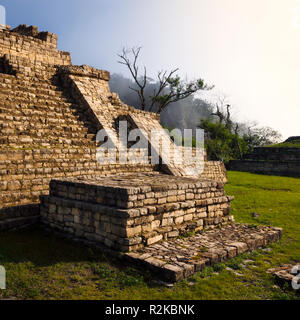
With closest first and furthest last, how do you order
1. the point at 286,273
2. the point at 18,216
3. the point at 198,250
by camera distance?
the point at 286,273 → the point at 198,250 → the point at 18,216

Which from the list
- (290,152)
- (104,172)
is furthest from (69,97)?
(290,152)

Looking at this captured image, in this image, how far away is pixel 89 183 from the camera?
5.70 metres

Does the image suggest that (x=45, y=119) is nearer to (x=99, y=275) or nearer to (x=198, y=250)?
(x=99, y=275)

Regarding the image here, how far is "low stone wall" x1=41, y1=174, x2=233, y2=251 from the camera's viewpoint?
16.2 feet

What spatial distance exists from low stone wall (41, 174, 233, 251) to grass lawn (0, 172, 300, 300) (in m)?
0.37

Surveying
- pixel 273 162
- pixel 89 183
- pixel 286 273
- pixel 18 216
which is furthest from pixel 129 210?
pixel 273 162

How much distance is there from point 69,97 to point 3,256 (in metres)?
7.44

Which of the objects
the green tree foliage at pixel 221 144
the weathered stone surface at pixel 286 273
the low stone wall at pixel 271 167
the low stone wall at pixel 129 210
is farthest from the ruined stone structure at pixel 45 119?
the green tree foliage at pixel 221 144

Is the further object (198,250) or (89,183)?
(89,183)

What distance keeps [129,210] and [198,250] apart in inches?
52.5

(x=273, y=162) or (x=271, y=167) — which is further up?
(x=273, y=162)
